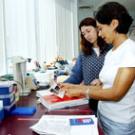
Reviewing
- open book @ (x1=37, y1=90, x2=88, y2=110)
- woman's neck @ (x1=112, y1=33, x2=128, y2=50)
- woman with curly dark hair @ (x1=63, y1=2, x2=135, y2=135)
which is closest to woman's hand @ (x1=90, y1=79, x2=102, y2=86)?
open book @ (x1=37, y1=90, x2=88, y2=110)

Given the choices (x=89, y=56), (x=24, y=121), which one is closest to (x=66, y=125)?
(x=24, y=121)

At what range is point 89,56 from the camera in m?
2.31

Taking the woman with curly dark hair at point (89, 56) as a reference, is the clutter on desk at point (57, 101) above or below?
below

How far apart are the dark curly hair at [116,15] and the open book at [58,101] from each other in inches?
21.8

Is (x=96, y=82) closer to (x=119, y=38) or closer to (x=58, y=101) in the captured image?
(x=58, y=101)

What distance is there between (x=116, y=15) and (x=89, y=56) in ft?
2.41

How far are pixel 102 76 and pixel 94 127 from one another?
0.43 meters

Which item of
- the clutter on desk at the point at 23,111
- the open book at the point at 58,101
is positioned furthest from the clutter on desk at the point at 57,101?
the clutter on desk at the point at 23,111

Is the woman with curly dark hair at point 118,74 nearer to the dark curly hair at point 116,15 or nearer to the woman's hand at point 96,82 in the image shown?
the dark curly hair at point 116,15

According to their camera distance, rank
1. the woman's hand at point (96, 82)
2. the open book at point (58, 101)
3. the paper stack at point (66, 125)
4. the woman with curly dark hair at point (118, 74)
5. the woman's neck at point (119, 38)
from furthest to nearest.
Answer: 1. the woman's hand at point (96, 82)
2. the open book at point (58, 101)
3. the woman's neck at point (119, 38)
4. the woman with curly dark hair at point (118, 74)
5. the paper stack at point (66, 125)

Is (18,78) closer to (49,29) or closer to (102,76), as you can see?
(102,76)

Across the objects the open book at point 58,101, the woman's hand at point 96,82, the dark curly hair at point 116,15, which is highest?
the dark curly hair at point 116,15

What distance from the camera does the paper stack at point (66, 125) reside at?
4.42 ft

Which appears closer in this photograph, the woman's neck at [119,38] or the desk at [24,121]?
the desk at [24,121]
